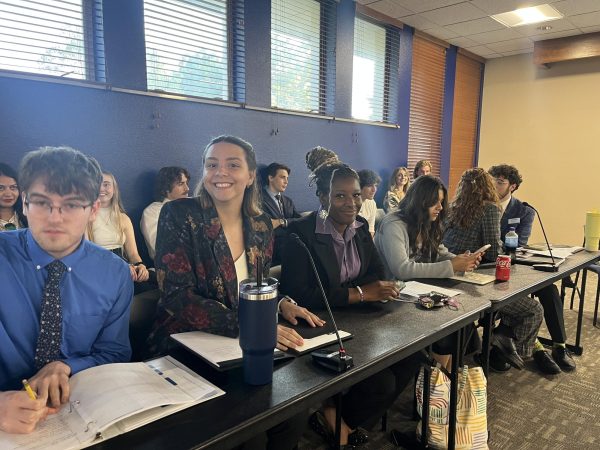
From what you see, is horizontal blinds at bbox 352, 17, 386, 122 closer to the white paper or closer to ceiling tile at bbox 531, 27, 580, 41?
ceiling tile at bbox 531, 27, 580, 41

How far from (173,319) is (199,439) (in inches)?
23.8

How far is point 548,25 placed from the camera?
5.16 meters

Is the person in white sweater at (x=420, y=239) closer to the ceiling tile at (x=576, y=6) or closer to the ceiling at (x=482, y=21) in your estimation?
the ceiling at (x=482, y=21)

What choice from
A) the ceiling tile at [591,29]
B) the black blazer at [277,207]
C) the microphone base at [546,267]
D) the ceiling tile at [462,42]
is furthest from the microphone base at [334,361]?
the ceiling tile at [591,29]

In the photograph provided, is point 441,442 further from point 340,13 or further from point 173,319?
point 340,13

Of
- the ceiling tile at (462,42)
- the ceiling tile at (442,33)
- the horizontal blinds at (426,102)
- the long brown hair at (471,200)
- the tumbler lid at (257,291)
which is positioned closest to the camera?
the tumbler lid at (257,291)

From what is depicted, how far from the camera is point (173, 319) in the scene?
1395 millimetres

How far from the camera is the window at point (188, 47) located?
3303 mm

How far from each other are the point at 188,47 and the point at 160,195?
120 cm

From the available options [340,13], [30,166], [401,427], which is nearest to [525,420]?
[401,427]

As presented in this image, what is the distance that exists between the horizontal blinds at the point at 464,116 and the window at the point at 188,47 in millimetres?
3854

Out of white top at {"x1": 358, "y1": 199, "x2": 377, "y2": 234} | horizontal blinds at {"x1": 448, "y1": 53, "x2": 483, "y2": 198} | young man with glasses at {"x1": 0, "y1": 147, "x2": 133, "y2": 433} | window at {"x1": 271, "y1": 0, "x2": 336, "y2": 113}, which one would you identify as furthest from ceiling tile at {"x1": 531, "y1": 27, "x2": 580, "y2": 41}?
young man with glasses at {"x1": 0, "y1": 147, "x2": 133, "y2": 433}

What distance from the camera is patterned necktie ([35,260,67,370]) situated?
3.48ft

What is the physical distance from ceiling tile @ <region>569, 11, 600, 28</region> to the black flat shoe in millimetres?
5031
